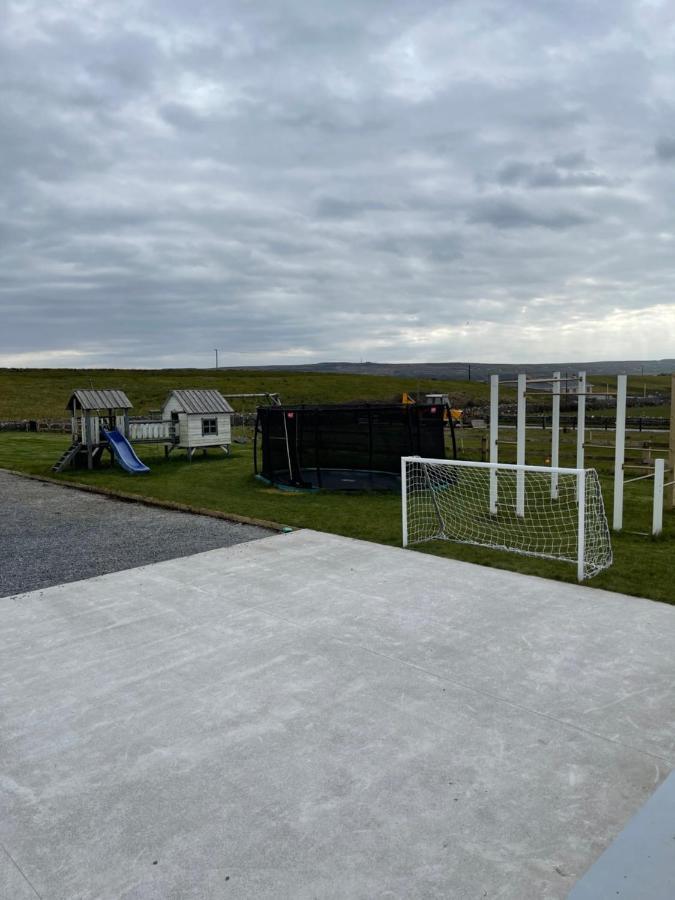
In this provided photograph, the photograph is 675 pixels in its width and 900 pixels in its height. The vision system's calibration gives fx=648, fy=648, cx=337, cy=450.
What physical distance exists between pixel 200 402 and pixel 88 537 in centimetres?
1129

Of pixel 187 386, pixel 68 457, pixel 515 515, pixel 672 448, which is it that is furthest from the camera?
pixel 187 386

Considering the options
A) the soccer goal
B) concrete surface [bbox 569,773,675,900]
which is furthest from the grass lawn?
concrete surface [bbox 569,773,675,900]

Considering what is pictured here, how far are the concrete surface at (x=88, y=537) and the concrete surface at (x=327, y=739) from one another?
1.34 m

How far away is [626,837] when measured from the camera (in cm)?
291

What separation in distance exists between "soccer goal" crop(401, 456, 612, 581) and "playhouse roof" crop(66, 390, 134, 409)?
1016cm

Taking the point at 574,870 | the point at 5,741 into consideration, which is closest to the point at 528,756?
the point at 574,870

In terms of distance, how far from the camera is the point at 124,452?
1925cm

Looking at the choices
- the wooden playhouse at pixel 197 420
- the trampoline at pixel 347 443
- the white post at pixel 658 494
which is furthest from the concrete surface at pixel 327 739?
the wooden playhouse at pixel 197 420

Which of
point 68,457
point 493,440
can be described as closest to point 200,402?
point 68,457

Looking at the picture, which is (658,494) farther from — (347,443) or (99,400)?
(99,400)

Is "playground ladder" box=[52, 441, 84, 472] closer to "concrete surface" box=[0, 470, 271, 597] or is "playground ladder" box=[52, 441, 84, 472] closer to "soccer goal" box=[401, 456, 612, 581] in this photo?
"concrete surface" box=[0, 470, 271, 597]

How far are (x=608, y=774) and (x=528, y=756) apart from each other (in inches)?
Result: 18.0

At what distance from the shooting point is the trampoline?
14586mm

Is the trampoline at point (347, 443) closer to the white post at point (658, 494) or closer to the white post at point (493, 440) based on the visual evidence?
the white post at point (493, 440)
